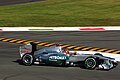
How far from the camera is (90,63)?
599 inches

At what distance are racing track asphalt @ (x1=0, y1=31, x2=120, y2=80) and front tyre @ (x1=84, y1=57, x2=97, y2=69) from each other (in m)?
0.25

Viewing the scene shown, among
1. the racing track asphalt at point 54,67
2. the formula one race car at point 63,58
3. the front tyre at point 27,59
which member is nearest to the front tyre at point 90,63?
the formula one race car at point 63,58

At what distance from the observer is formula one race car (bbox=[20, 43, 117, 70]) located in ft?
49.9

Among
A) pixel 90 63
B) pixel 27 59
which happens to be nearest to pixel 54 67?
pixel 27 59

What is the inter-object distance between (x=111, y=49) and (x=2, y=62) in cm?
628

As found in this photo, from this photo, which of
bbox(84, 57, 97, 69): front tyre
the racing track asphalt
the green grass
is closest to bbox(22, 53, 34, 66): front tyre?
the racing track asphalt

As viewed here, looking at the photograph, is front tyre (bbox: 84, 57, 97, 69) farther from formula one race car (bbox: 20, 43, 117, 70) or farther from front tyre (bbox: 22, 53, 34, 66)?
front tyre (bbox: 22, 53, 34, 66)

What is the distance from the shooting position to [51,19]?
98.4 feet

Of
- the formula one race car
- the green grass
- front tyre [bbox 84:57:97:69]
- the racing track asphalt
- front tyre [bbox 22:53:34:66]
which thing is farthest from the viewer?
the green grass

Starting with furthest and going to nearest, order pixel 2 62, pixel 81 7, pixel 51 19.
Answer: pixel 81 7
pixel 51 19
pixel 2 62

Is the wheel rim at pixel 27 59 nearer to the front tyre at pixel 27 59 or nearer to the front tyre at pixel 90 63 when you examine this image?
the front tyre at pixel 27 59

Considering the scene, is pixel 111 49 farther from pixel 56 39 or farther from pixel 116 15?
pixel 116 15

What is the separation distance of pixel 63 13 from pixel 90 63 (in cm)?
1818

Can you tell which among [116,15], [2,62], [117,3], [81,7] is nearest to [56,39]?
[2,62]
